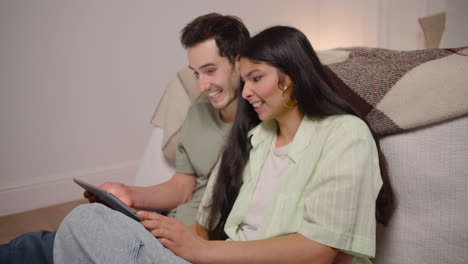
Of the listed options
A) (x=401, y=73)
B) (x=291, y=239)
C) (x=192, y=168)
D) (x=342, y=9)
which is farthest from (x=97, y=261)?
(x=342, y=9)

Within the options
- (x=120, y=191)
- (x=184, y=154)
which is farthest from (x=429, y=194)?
(x=120, y=191)

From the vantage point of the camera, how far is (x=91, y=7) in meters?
2.44

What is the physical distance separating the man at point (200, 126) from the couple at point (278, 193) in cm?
18

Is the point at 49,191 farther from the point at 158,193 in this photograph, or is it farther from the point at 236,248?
the point at 236,248

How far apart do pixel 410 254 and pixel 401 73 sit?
1.61 ft

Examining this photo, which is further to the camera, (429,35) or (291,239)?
(429,35)

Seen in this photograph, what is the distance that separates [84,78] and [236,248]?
1.92 m

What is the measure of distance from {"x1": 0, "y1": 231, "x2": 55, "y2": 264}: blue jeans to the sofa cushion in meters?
1.01

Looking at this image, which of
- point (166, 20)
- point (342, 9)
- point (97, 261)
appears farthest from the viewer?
point (342, 9)

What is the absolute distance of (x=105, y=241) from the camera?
0.88m

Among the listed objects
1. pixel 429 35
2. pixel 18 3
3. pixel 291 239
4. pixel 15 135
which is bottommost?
pixel 15 135

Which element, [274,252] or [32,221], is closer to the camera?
[274,252]

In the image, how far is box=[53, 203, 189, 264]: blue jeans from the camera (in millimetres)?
873

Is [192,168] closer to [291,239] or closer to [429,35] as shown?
[291,239]
